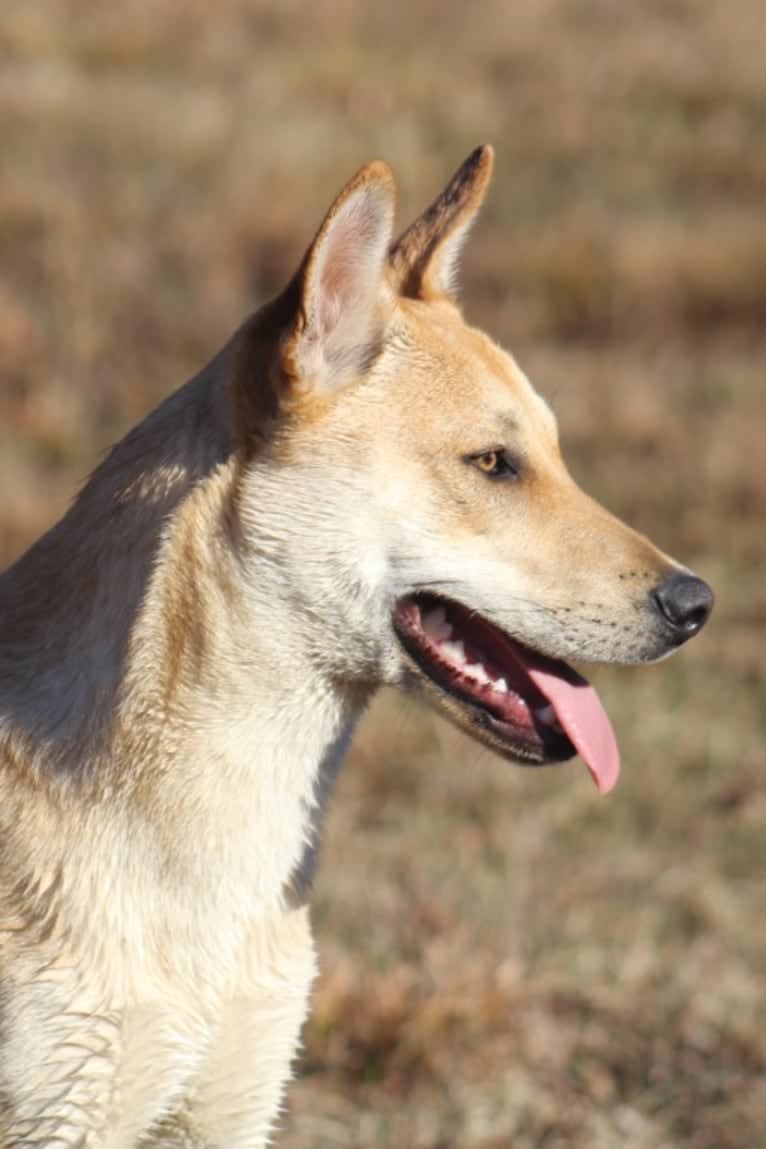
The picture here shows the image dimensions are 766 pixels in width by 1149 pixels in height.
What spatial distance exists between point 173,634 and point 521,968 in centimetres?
206

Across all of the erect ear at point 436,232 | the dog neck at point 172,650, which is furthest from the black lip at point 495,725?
the erect ear at point 436,232

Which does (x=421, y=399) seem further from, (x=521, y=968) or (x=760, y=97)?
(x=760, y=97)

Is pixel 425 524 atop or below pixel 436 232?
below

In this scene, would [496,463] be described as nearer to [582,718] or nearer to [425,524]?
[425,524]

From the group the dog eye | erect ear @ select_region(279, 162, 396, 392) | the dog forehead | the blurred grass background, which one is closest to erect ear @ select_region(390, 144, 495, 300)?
the dog forehead

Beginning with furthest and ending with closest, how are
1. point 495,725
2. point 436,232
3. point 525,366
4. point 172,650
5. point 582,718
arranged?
1. point 525,366
2. point 436,232
3. point 582,718
4. point 495,725
5. point 172,650

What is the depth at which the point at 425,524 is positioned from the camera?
299 cm

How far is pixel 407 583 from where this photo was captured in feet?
9.80

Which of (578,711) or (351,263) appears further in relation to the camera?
(578,711)

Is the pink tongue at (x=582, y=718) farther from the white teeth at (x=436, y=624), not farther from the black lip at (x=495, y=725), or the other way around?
the white teeth at (x=436, y=624)

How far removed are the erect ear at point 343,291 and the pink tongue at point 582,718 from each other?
2.17 feet

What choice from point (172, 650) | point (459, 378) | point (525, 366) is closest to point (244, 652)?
point (172, 650)

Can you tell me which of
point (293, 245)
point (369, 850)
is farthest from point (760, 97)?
point (369, 850)

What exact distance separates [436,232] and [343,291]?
0.51 m
